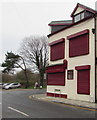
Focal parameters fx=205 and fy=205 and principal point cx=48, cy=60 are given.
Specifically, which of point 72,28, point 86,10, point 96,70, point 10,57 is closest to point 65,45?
point 72,28

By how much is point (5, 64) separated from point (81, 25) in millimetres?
44790

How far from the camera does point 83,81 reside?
17484 mm

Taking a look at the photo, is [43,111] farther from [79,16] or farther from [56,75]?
[79,16]

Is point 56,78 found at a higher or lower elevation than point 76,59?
lower

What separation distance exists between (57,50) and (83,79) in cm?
567

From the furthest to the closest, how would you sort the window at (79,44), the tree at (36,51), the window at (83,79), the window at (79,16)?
the tree at (36,51), the window at (79,16), the window at (79,44), the window at (83,79)

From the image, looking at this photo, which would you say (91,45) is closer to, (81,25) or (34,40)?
(81,25)

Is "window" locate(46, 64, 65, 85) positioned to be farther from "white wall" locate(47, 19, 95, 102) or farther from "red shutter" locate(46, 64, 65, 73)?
"white wall" locate(47, 19, 95, 102)

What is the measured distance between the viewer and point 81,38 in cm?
→ 1809

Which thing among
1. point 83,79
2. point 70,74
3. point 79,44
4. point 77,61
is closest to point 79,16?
point 79,44

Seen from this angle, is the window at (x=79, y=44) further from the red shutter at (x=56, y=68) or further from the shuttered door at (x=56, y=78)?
the shuttered door at (x=56, y=78)

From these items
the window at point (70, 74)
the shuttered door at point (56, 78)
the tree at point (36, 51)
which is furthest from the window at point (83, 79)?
the tree at point (36, 51)

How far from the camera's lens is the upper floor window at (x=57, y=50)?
21.1 m

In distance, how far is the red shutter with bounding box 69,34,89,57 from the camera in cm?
1739
